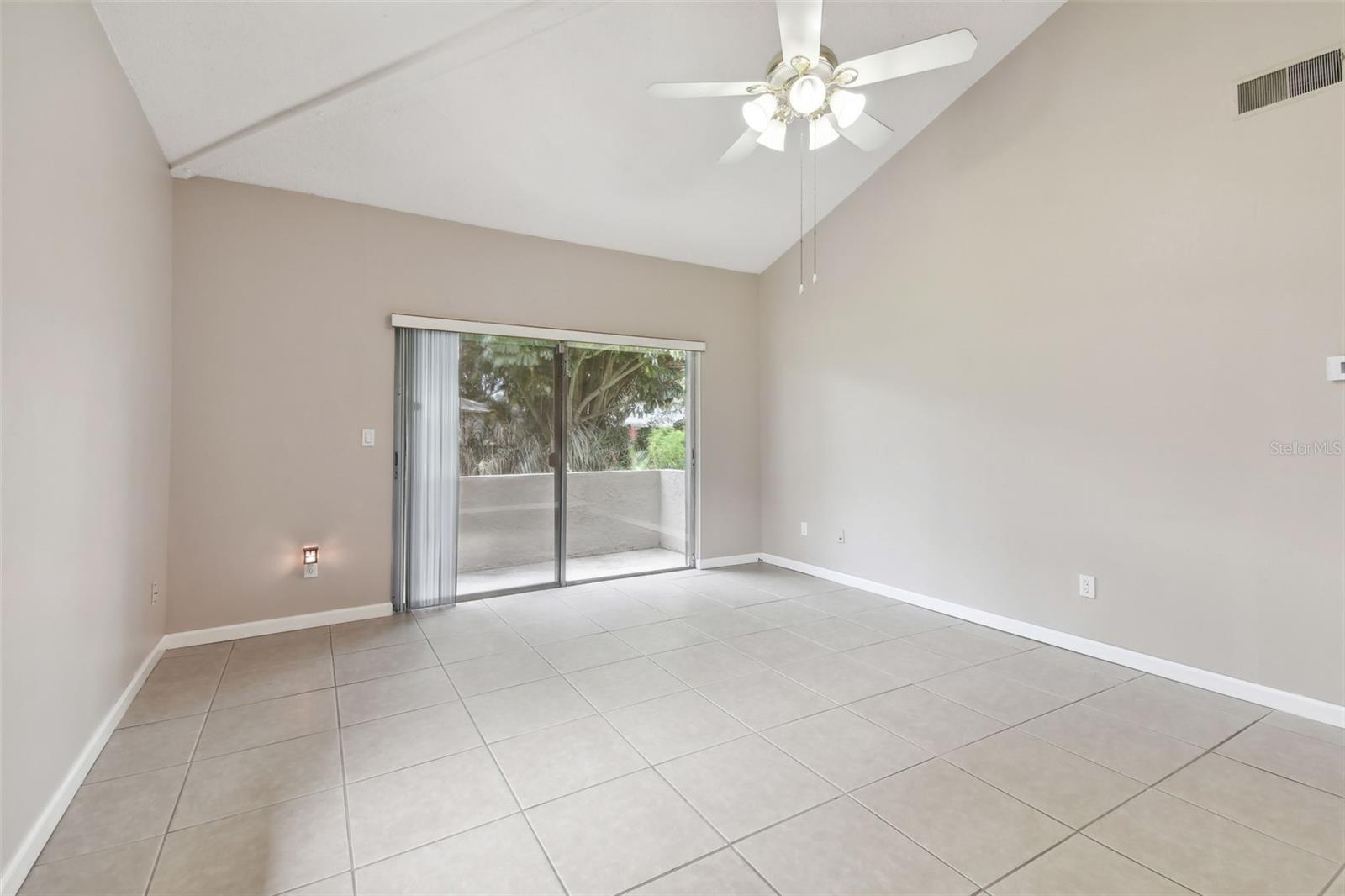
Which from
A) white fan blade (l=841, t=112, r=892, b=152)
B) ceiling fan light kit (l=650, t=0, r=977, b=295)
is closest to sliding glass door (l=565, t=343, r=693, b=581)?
ceiling fan light kit (l=650, t=0, r=977, b=295)

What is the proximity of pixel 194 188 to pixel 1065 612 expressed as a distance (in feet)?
18.7

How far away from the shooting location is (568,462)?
188 inches

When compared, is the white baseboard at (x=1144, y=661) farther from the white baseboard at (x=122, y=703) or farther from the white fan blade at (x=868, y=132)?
the white baseboard at (x=122, y=703)

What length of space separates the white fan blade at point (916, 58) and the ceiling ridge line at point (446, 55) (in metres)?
1.27

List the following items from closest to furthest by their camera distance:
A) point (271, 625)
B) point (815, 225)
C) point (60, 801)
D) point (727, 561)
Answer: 1. point (60, 801)
2. point (271, 625)
3. point (815, 225)
4. point (727, 561)

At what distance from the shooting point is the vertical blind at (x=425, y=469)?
4.11m

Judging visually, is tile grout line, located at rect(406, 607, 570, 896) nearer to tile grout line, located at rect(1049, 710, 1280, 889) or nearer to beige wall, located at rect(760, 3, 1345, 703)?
tile grout line, located at rect(1049, 710, 1280, 889)

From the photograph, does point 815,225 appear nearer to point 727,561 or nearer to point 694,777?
point 727,561

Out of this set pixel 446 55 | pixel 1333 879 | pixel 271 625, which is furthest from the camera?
pixel 271 625

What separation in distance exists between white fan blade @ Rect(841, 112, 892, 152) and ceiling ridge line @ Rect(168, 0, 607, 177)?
4.27 feet

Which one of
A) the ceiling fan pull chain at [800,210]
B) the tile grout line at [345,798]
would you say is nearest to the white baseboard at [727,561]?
the ceiling fan pull chain at [800,210]

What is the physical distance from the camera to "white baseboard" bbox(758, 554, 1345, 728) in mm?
2555

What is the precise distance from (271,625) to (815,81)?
4281 millimetres

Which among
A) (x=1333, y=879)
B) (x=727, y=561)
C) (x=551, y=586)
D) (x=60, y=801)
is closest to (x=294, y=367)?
(x=551, y=586)
